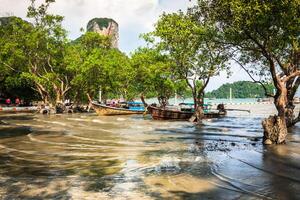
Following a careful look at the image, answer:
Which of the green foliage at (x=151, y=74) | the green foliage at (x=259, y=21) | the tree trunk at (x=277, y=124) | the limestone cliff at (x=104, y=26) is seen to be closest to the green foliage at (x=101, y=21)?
the limestone cliff at (x=104, y=26)

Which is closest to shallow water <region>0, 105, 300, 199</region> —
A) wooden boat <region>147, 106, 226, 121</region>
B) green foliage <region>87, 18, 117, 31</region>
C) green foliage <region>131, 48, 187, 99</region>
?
wooden boat <region>147, 106, 226, 121</region>

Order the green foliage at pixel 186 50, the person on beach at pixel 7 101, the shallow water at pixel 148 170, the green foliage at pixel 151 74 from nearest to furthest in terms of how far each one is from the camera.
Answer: the shallow water at pixel 148 170 < the green foliage at pixel 186 50 < the green foliage at pixel 151 74 < the person on beach at pixel 7 101

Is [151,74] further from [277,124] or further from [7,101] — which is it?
[7,101]

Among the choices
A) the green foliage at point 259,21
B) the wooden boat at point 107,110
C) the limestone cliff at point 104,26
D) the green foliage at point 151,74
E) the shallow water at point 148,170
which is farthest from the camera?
the limestone cliff at point 104,26

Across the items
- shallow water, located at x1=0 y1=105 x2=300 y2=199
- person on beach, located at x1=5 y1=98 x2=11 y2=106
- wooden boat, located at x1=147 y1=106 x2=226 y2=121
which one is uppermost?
person on beach, located at x1=5 y1=98 x2=11 y2=106

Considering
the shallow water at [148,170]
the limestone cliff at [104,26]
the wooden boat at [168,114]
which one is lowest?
the shallow water at [148,170]

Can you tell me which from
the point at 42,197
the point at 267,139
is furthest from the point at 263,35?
the point at 42,197

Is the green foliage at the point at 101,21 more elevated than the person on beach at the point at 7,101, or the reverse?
the green foliage at the point at 101,21

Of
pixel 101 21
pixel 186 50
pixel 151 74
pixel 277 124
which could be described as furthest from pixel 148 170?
pixel 101 21

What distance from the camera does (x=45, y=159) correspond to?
1240 centimetres

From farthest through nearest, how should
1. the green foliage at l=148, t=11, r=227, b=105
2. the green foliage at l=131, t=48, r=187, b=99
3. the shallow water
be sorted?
the green foliage at l=131, t=48, r=187, b=99, the green foliage at l=148, t=11, r=227, b=105, the shallow water

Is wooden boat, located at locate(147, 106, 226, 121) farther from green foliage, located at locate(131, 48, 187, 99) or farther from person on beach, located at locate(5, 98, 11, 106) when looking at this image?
person on beach, located at locate(5, 98, 11, 106)

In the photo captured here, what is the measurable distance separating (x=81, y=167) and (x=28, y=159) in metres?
2.61

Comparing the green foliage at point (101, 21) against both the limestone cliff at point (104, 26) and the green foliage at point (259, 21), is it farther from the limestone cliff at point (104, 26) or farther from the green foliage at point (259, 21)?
the green foliage at point (259, 21)
